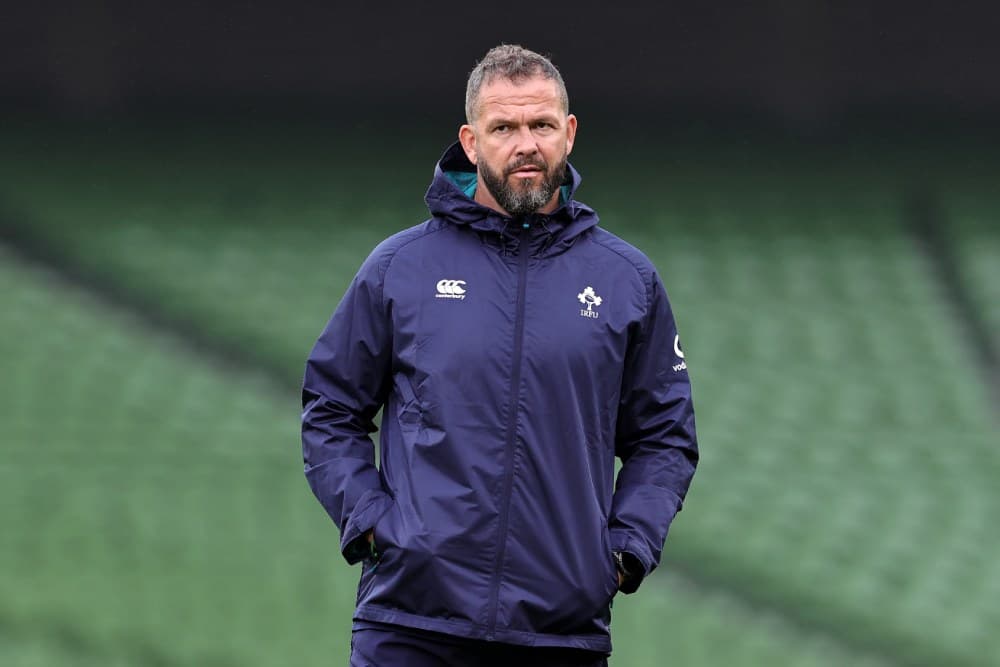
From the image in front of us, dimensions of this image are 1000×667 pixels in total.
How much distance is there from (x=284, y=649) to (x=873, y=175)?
656 cm

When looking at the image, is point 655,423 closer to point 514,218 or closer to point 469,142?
point 514,218

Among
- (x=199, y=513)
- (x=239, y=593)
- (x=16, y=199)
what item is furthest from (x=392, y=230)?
(x=239, y=593)

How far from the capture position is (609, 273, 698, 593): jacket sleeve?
2227mm

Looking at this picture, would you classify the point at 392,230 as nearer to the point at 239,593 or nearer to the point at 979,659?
the point at 239,593

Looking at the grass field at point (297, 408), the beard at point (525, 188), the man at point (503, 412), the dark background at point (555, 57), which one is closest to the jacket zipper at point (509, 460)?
the man at point (503, 412)

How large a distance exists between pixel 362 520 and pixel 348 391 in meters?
0.20

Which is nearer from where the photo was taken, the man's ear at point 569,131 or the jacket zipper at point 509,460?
the jacket zipper at point 509,460

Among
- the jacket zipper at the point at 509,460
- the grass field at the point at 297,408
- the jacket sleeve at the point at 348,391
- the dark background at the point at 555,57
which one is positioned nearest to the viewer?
the jacket zipper at the point at 509,460

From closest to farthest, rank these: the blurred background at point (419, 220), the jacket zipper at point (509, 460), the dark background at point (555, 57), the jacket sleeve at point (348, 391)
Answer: the jacket zipper at point (509, 460) < the jacket sleeve at point (348, 391) < the blurred background at point (419, 220) < the dark background at point (555, 57)

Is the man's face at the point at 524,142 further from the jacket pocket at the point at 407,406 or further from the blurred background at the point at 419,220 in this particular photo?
the blurred background at the point at 419,220

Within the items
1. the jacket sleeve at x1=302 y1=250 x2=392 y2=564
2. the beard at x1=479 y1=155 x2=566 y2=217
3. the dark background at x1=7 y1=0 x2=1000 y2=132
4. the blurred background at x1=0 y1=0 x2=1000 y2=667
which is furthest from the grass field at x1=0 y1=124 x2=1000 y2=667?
the beard at x1=479 y1=155 x2=566 y2=217

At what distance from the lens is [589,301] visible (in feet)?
7.17

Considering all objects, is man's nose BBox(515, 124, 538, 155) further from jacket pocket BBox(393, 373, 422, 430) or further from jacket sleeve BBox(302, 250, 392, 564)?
jacket pocket BBox(393, 373, 422, 430)

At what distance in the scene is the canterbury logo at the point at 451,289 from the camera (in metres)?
2.17
